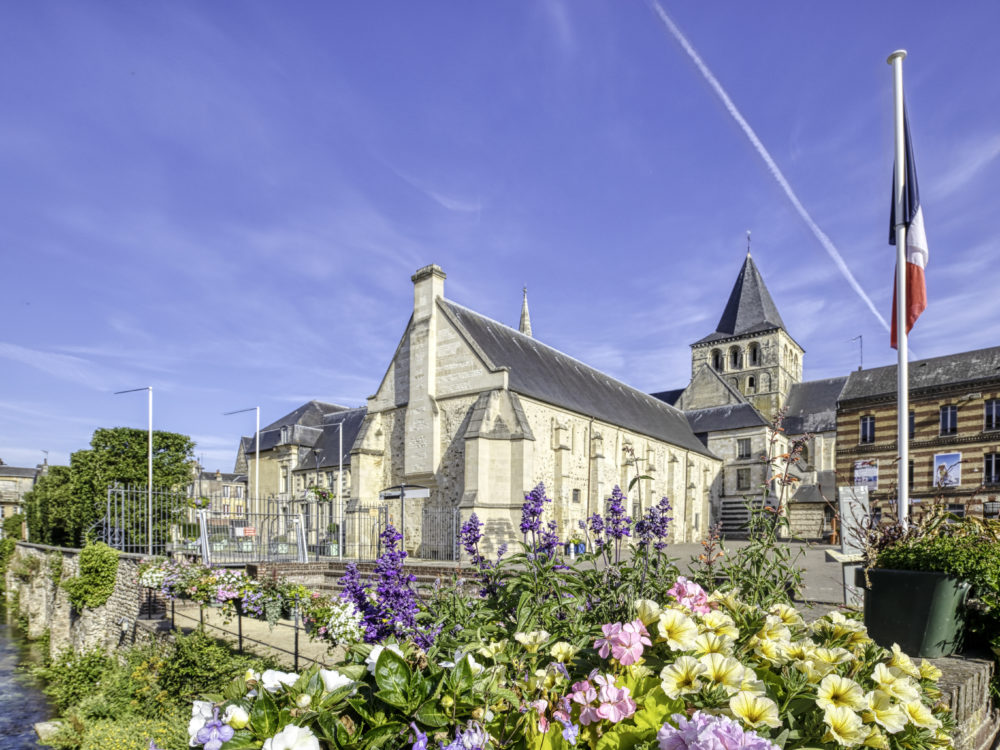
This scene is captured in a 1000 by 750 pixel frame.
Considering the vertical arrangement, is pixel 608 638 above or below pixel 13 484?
above

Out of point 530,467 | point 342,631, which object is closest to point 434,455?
point 530,467

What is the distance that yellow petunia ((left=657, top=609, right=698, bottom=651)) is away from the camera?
1.77 m

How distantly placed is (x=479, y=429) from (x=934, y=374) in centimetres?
1945

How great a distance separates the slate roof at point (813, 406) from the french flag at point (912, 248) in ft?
121

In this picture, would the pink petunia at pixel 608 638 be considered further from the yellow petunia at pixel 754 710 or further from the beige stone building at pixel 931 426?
the beige stone building at pixel 931 426

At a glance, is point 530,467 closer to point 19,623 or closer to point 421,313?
point 421,313

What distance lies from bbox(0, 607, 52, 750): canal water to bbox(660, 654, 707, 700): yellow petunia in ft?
44.2

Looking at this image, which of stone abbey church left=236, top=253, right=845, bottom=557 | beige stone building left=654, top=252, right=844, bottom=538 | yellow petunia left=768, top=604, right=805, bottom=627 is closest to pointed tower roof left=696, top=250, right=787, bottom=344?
beige stone building left=654, top=252, right=844, bottom=538

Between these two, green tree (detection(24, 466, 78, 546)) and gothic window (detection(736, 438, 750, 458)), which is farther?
Answer: gothic window (detection(736, 438, 750, 458))

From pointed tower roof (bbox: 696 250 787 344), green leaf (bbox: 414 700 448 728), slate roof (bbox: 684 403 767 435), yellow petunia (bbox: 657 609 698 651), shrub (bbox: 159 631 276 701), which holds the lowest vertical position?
shrub (bbox: 159 631 276 701)

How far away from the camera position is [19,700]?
45.1ft

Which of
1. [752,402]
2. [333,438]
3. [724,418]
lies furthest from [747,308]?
[333,438]

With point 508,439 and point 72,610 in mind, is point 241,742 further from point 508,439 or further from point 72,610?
point 72,610

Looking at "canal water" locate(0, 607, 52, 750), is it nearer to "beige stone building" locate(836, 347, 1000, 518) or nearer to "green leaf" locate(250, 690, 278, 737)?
"green leaf" locate(250, 690, 278, 737)
